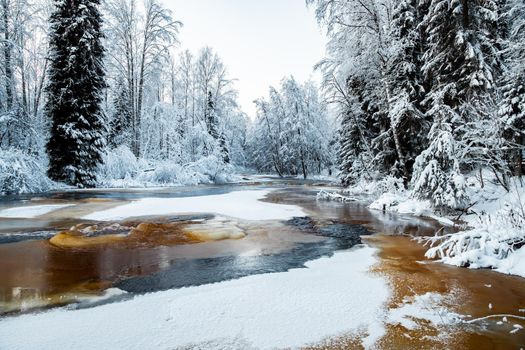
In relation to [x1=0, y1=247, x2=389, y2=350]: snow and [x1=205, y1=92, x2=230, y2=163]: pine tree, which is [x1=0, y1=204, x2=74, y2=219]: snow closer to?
[x1=0, y1=247, x2=389, y2=350]: snow

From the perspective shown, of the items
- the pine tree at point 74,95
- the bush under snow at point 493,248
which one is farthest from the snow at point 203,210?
the pine tree at point 74,95

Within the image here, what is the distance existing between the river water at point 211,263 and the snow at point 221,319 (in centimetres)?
23

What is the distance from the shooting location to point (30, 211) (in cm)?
988

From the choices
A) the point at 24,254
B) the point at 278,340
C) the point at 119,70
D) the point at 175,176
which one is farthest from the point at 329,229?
the point at 119,70

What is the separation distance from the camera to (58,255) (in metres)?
5.50

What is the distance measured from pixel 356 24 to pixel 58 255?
41.5 feet

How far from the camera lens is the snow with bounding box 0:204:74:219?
916 centimetres

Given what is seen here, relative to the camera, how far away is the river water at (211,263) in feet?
11.7

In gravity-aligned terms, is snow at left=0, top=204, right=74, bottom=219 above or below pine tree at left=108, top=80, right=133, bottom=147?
below

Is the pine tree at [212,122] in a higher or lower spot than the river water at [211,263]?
higher

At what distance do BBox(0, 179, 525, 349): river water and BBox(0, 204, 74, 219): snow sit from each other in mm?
576

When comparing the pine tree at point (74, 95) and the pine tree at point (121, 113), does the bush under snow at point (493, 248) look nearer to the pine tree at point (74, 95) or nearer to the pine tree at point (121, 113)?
the pine tree at point (74, 95)

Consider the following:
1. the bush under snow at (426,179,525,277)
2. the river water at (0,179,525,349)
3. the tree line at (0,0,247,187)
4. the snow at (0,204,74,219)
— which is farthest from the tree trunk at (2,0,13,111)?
the bush under snow at (426,179,525,277)

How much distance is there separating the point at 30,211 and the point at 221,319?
897 cm
